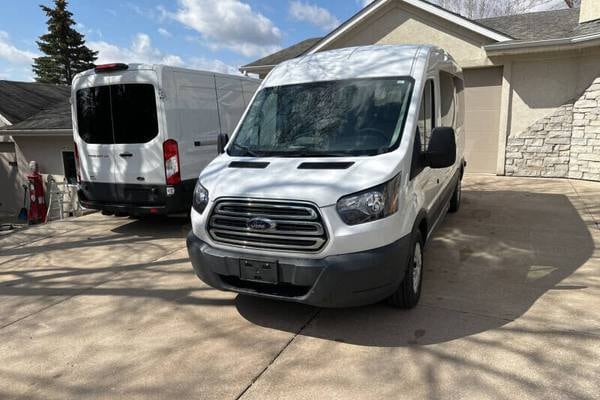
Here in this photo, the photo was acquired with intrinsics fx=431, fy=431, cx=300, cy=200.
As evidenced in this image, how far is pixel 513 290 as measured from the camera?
13.9 feet

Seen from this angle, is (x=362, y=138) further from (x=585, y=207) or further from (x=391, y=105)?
(x=585, y=207)

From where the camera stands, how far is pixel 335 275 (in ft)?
10.2

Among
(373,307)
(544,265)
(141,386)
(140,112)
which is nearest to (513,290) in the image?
(544,265)

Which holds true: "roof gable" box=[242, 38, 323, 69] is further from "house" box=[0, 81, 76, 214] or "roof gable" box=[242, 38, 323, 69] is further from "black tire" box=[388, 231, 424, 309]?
"black tire" box=[388, 231, 424, 309]

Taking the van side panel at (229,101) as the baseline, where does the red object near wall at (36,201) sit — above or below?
below

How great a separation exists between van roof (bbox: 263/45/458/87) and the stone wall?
740 centimetres

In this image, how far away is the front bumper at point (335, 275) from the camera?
312 centimetres

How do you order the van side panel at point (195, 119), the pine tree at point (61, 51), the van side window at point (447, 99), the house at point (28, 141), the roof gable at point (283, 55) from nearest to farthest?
the van side window at point (447, 99) → the van side panel at point (195, 119) → the roof gable at point (283, 55) → the house at point (28, 141) → the pine tree at point (61, 51)

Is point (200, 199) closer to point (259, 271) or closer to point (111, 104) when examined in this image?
point (259, 271)

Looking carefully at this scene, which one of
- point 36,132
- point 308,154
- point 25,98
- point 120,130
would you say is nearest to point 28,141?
point 36,132

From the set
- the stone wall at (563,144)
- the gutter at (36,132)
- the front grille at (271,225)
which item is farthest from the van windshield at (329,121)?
the gutter at (36,132)

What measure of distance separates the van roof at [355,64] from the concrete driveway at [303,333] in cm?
221

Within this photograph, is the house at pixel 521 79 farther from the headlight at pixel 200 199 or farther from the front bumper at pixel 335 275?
the headlight at pixel 200 199

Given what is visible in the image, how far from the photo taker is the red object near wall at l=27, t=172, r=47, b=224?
13156mm
